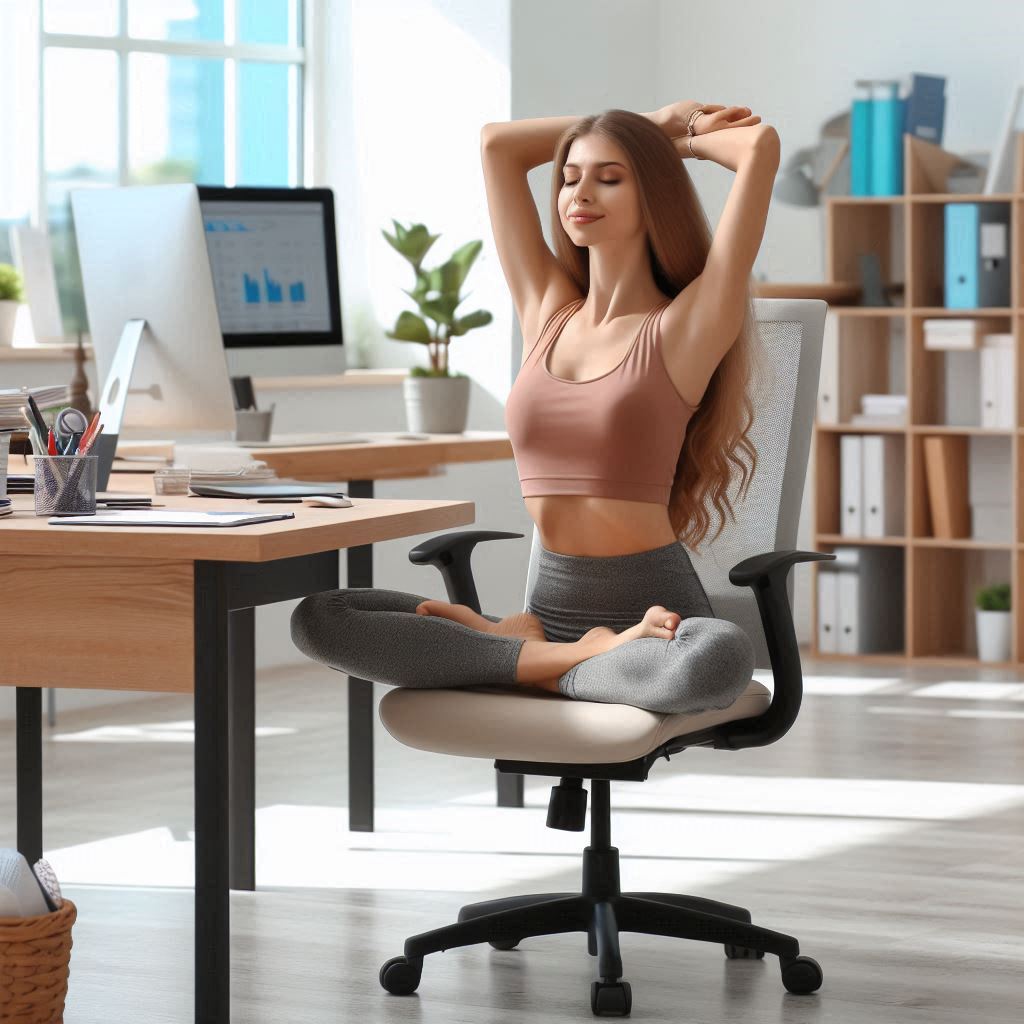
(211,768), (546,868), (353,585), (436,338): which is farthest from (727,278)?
(436,338)

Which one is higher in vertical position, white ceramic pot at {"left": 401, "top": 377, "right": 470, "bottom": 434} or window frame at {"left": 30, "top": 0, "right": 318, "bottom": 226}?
window frame at {"left": 30, "top": 0, "right": 318, "bottom": 226}

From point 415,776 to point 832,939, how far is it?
141cm

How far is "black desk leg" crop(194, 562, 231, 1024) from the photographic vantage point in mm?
2277

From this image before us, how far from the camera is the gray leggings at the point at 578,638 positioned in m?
2.27

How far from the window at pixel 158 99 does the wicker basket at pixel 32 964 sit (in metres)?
3.13

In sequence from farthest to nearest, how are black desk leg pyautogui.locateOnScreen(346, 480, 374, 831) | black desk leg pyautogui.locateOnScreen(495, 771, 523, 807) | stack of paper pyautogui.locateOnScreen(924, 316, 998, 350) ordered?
stack of paper pyautogui.locateOnScreen(924, 316, 998, 350) → black desk leg pyautogui.locateOnScreen(495, 771, 523, 807) → black desk leg pyautogui.locateOnScreen(346, 480, 374, 831)

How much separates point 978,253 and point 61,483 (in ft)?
12.0

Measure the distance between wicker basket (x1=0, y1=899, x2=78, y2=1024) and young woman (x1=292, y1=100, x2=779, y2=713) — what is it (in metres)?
0.47

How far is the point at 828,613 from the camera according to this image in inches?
229

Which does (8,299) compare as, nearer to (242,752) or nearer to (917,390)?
(242,752)

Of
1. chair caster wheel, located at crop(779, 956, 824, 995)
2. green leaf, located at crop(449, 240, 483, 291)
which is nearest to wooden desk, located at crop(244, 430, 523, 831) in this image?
green leaf, located at crop(449, 240, 483, 291)

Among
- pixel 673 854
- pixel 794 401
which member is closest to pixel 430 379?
pixel 673 854

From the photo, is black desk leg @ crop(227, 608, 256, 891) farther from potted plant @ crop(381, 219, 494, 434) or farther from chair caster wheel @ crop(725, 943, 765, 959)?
potted plant @ crop(381, 219, 494, 434)

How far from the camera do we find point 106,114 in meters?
5.51
